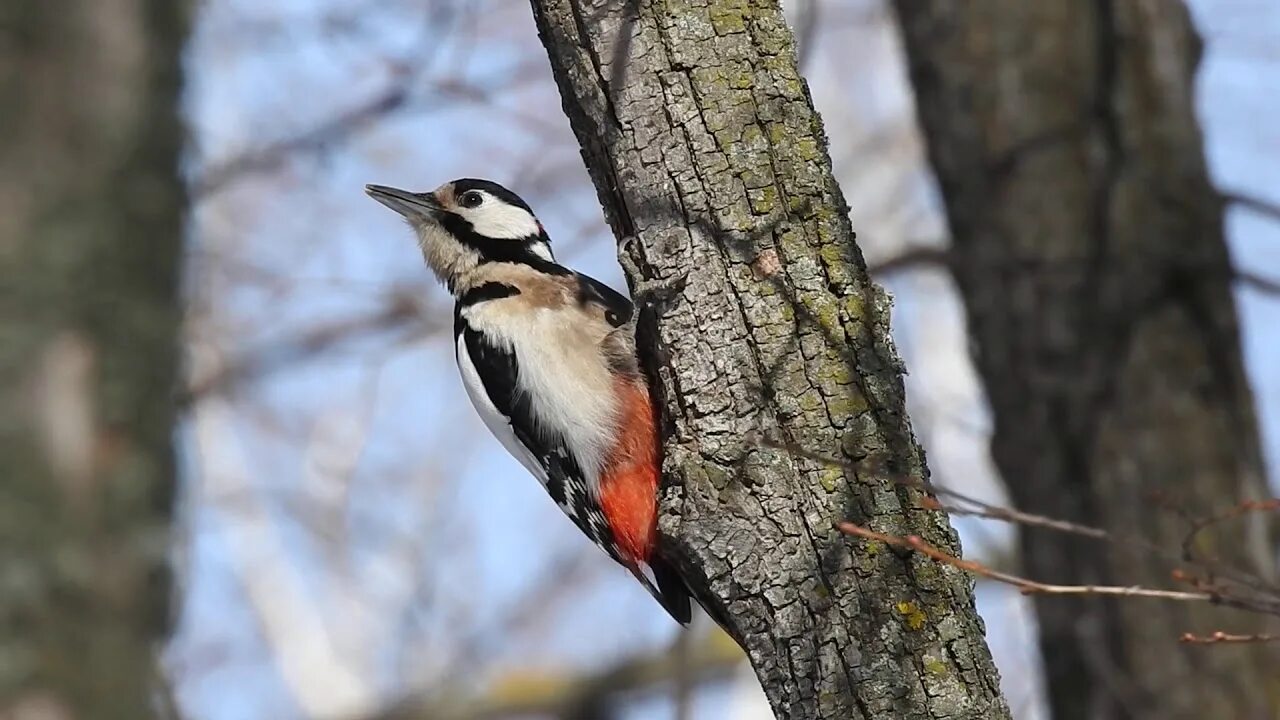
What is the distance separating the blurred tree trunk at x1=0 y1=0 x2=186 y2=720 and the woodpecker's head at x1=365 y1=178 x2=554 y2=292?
0.74 m

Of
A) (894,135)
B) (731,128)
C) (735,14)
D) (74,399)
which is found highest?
(894,135)

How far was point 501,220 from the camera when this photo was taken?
4.28m

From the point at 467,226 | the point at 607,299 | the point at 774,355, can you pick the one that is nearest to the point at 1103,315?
the point at 607,299

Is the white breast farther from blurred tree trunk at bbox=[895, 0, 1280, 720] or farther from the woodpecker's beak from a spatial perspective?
blurred tree trunk at bbox=[895, 0, 1280, 720]

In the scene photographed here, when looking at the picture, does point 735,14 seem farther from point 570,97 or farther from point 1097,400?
point 1097,400

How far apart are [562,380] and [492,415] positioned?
38 centimetres

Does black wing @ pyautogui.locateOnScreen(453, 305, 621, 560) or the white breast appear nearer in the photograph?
the white breast

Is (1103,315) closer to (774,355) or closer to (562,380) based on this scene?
(562,380)

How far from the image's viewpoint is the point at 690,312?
251 cm

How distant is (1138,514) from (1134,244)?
753 mm

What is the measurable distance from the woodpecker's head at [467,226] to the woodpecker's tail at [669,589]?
0.94 m

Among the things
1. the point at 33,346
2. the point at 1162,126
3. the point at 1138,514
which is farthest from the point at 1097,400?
the point at 33,346

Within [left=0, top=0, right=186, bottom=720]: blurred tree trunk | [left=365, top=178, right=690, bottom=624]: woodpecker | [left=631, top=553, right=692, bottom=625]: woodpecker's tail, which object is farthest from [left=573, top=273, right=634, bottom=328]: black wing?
[left=0, top=0, right=186, bottom=720]: blurred tree trunk

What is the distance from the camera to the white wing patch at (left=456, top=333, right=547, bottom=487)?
390cm
